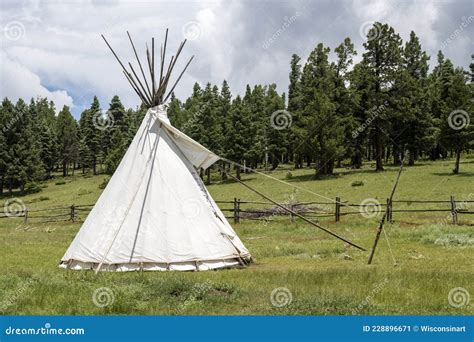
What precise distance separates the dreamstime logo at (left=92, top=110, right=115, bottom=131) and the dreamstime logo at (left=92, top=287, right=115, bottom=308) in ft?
258

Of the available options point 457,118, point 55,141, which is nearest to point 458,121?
point 457,118

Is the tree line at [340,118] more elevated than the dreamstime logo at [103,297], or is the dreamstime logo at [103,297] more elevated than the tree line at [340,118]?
the tree line at [340,118]

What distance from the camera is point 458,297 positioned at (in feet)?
30.4

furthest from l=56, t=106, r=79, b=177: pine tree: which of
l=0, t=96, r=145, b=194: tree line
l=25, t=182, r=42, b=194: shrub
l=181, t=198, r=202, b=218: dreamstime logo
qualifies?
l=181, t=198, r=202, b=218: dreamstime logo

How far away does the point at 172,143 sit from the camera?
46.9 feet

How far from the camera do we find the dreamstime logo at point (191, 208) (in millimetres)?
13125

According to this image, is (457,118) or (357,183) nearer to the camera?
(357,183)

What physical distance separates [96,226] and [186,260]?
9.10ft
